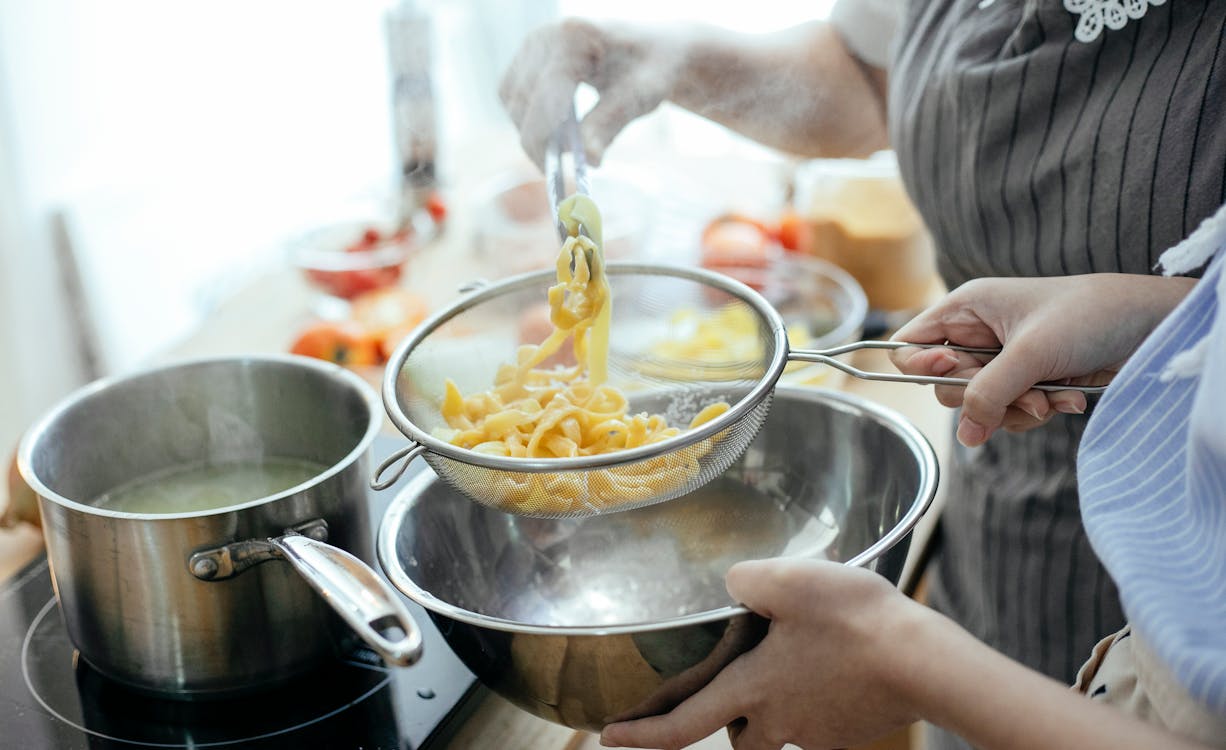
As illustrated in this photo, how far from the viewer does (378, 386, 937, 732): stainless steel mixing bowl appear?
78cm

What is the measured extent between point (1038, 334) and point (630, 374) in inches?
20.5

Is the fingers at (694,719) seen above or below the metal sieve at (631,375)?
below

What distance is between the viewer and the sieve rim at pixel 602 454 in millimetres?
800

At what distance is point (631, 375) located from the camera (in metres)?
1.23

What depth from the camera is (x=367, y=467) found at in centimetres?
88

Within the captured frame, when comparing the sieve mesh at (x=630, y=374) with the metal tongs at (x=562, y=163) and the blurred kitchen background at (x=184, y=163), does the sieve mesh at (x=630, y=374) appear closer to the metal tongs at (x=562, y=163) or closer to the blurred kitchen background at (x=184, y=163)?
the metal tongs at (x=562, y=163)

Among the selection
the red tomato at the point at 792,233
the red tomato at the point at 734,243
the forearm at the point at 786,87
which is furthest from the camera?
the red tomato at the point at 792,233

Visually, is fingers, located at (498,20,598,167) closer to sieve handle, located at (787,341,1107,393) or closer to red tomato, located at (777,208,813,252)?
sieve handle, located at (787,341,1107,393)

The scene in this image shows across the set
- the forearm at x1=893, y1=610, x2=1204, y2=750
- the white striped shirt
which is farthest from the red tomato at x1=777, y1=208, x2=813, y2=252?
the forearm at x1=893, y1=610, x2=1204, y2=750

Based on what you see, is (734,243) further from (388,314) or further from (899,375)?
(899,375)

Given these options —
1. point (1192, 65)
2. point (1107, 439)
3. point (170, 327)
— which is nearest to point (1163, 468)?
point (1107, 439)

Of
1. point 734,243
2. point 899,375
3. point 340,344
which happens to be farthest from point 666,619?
point 734,243

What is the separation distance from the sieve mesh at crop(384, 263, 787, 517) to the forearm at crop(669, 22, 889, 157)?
22cm

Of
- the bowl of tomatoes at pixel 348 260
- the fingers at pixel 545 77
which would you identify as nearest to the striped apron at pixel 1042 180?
the fingers at pixel 545 77
